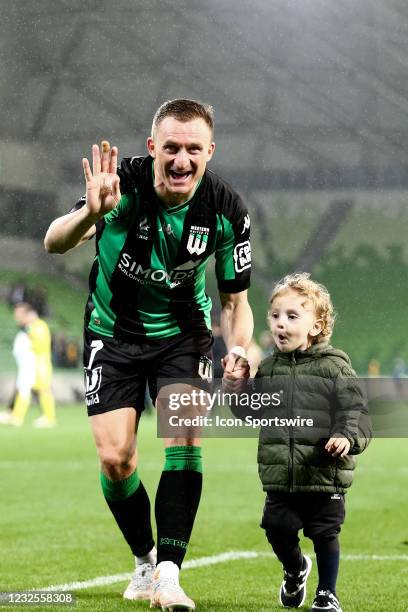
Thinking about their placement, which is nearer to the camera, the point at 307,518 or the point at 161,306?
the point at 307,518

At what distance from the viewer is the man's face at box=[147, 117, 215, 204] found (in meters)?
3.61

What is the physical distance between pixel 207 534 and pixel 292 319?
2.70 meters

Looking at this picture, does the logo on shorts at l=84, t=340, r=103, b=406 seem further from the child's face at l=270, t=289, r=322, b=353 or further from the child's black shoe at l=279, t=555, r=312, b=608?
the child's black shoe at l=279, t=555, r=312, b=608

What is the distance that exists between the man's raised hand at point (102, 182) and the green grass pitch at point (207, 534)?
4.36 ft

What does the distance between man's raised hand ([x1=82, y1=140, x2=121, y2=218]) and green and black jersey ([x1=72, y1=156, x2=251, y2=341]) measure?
0.92 feet

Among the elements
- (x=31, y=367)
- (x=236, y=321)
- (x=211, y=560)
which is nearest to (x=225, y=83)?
(x=31, y=367)

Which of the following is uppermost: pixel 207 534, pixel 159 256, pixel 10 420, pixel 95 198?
pixel 95 198

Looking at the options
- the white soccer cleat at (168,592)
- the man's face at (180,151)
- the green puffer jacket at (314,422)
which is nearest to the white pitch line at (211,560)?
the white soccer cleat at (168,592)

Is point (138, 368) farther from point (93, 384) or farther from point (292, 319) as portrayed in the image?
point (292, 319)

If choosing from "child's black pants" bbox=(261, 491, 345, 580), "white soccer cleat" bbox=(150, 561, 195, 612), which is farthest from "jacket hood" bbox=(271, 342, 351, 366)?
"white soccer cleat" bbox=(150, 561, 195, 612)

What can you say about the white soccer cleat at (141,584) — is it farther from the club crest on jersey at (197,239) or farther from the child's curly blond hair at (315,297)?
the club crest on jersey at (197,239)

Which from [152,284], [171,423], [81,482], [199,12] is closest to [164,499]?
[171,423]

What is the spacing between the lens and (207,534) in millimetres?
6055

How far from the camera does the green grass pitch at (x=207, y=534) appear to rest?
4133mm
